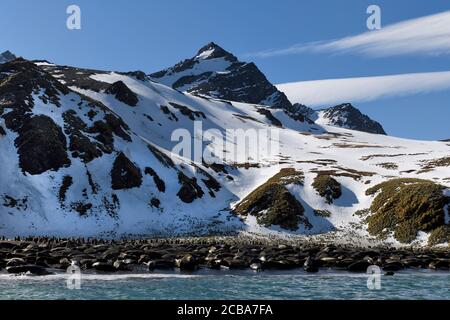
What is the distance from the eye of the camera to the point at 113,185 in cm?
8631

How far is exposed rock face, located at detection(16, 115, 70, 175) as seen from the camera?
3236 inches

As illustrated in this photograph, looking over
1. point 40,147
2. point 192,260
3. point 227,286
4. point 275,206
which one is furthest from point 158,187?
point 227,286

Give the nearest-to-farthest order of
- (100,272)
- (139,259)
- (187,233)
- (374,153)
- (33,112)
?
(100,272) < (139,259) < (187,233) < (33,112) < (374,153)

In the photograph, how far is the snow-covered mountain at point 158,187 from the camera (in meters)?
73.8

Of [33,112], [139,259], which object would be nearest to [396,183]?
[139,259]

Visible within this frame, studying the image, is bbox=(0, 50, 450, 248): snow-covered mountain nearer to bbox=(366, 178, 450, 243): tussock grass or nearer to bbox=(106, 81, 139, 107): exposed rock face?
bbox=(366, 178, 450, 243): tussock grass

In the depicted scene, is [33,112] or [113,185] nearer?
[113,185]

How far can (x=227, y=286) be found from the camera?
3356cm

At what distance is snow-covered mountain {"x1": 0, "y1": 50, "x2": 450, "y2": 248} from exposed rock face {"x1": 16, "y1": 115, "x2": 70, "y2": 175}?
0.68 ft

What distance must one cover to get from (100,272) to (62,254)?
825 cm

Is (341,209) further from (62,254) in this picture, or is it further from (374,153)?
(374,153)

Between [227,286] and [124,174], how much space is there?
5936cm

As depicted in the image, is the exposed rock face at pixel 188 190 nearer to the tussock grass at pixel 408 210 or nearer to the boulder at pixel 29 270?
the tussock grass at pixel 408 210

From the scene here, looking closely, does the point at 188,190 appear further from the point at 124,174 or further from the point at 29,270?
the point at 29,270
